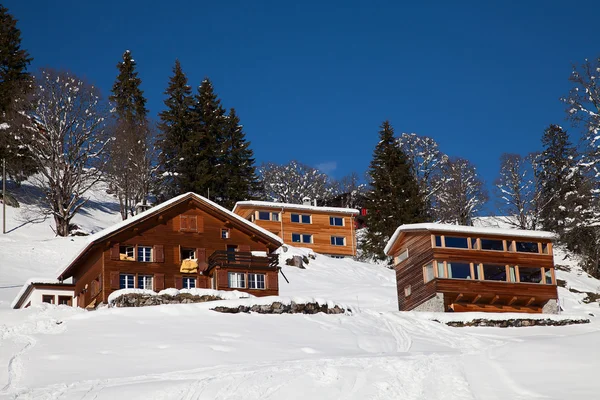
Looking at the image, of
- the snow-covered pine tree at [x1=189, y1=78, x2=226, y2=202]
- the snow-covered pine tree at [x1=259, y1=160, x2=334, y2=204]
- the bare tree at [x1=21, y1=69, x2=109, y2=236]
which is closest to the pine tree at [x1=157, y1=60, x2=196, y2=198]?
the snow-covered pine tree at [x1=189, y1=78, x2=226, y2=202]

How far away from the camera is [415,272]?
48750 mm

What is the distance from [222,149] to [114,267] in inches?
1468

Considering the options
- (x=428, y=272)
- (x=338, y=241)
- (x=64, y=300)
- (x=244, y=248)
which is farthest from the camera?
(x=338, y=241)

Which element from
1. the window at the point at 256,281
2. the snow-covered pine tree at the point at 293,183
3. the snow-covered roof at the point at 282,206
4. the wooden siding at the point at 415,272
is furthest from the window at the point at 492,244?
the snow-covered pine tree at the point at 293,183

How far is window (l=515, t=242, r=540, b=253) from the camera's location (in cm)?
4941

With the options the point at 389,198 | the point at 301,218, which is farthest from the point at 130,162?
the point at 389,198

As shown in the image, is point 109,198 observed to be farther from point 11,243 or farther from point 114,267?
point 114,267

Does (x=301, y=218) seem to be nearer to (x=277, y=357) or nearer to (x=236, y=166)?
(x=236, y=166)

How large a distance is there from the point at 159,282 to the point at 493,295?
18.2 m

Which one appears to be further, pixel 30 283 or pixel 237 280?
pixel 30 283

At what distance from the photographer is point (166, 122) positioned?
81.9m

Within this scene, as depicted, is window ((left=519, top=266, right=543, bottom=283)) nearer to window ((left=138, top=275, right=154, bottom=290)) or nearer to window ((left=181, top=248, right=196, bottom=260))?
window ((left=181, top=248, right=196, bottom=260))

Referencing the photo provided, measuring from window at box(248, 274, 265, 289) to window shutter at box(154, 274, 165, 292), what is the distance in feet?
15.3

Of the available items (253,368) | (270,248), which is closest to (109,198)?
(270,248)
